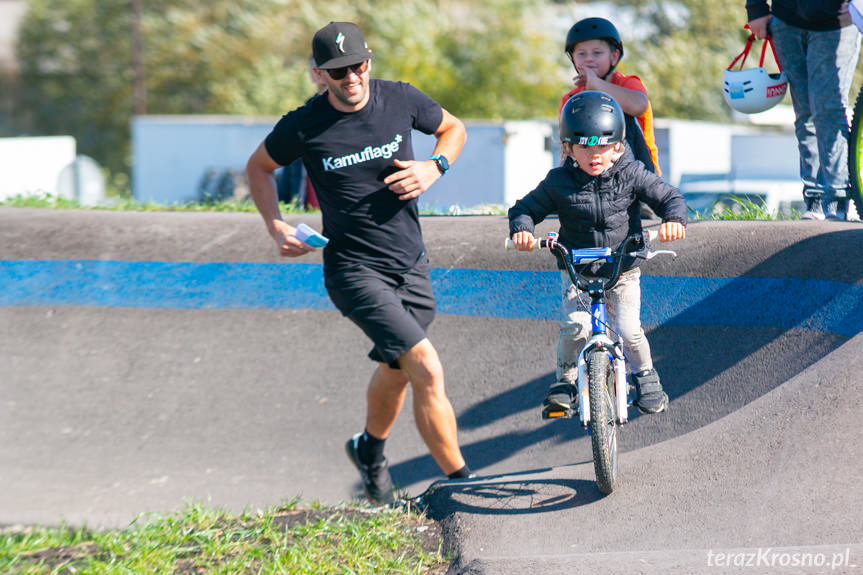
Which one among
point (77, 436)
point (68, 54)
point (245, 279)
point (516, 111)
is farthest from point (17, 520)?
point (68, 54)

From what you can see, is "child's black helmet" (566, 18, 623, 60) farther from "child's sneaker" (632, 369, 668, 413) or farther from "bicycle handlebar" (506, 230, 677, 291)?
"child's sneaker" (632, 369, 668, 413)

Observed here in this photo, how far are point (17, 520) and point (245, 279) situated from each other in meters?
2.15

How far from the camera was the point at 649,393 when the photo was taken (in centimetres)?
475

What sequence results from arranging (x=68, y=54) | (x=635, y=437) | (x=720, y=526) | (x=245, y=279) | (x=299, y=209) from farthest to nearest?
(x=68, y=54)
(x=299, y=209)
(x=245, y=279)
(x=635, y=437)
(x=720, y=526)

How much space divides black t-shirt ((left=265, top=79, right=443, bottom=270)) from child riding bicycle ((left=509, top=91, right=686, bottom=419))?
0.69 metres

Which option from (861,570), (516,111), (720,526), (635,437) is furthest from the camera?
(516,111)

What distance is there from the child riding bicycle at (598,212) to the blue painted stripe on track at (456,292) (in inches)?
47.1

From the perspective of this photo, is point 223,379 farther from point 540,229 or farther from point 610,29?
point 610,29

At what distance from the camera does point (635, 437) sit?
568 cm

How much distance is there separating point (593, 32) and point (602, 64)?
7.7 inches

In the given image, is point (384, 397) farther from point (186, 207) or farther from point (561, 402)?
point (186, 207)

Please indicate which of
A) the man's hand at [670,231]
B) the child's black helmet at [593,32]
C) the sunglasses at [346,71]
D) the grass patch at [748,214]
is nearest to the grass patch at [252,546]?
the man's hand at [670,231]

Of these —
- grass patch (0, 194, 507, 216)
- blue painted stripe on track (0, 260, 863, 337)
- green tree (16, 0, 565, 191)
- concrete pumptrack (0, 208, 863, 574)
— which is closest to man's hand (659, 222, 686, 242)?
concrete pumptrack (0, 208, 863, 574)

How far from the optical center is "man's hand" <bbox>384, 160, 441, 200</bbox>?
4848 mm
